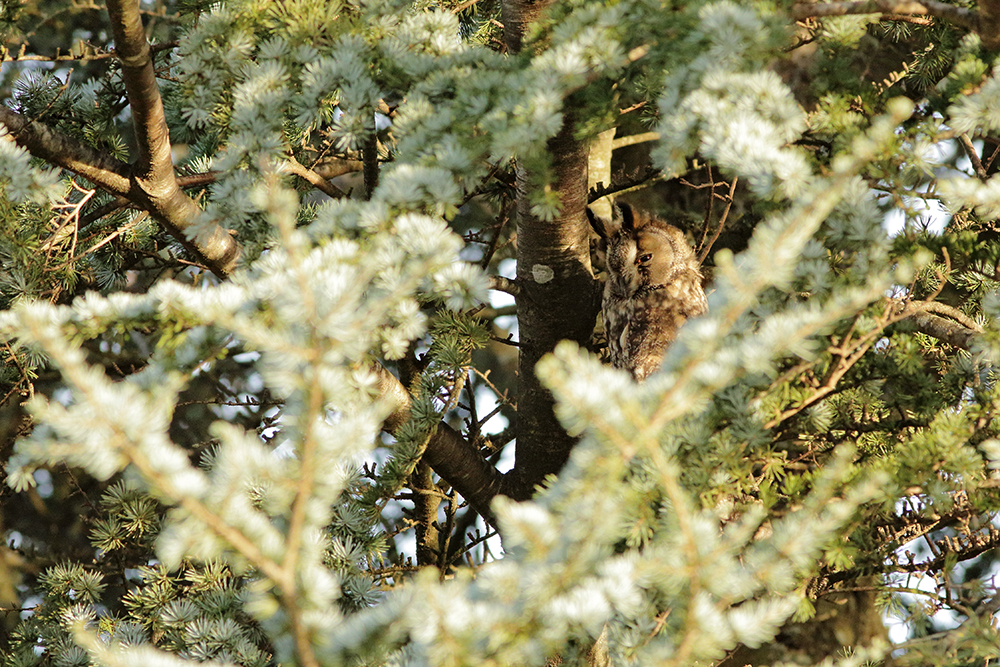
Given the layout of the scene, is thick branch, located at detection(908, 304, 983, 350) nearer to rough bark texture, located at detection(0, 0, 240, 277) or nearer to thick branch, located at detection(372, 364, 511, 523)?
thick branch, located at detection(372, 364, 511, 523)

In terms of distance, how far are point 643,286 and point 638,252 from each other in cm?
11

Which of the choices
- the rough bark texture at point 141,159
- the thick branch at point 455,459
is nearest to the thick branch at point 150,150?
the rough bark texture at point 141,159

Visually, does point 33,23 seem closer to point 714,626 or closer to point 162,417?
point 162,417

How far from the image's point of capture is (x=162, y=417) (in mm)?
945

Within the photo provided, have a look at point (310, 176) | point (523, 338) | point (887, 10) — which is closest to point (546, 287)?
point (523, 338)

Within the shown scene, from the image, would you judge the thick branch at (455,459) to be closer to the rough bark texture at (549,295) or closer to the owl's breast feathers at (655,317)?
the rough bark texture at (549,295)

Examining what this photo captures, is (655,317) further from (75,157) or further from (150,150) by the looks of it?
(75,157)

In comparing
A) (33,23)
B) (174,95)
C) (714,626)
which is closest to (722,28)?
(714,626)

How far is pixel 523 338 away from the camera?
8.25 ft

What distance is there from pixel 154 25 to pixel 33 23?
34.9 inches

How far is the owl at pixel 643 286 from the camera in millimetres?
2482

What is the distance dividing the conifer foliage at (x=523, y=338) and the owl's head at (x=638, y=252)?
4.0 inches

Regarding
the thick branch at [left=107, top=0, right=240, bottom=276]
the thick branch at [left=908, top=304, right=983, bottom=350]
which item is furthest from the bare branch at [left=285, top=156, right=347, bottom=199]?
the thick branch at [left=908, top=304, right=983, bottom=350]

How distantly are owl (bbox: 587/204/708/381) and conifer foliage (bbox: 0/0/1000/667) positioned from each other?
98 millimetres
